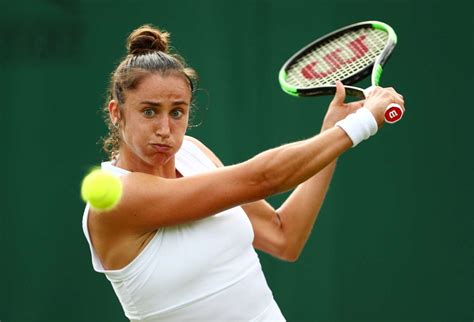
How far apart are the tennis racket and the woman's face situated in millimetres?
580

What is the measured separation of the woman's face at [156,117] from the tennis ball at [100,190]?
0.65 ft

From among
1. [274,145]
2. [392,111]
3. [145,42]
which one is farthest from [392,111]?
[274,145]

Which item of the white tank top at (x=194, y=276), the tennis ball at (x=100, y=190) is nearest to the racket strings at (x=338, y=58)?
the white tank top at (x=194, y=276)

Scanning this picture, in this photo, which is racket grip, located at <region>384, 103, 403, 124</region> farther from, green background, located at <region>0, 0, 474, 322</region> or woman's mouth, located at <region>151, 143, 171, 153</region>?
green background, located at <region>0, 0, 474, 322</region>

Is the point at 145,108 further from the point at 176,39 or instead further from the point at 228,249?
the point at 176,39

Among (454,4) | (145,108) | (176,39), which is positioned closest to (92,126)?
(176,39)

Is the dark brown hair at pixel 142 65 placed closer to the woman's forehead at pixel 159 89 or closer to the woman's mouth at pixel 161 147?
the woman's forehead at pixel 159 89

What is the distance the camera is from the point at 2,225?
4.44 metres

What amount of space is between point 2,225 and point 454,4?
253 centimetres

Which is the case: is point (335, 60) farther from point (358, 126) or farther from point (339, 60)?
point (358, 126)

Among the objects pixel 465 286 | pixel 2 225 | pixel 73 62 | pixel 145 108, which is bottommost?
pixel 465 286

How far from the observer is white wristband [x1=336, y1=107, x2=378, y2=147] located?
226 centimetres

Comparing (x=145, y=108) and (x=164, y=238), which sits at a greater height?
(x=145, y=108)

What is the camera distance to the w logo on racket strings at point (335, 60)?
294 centimetres
